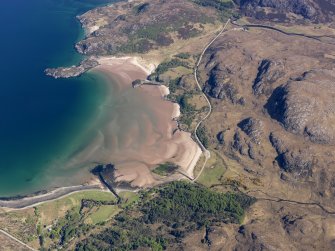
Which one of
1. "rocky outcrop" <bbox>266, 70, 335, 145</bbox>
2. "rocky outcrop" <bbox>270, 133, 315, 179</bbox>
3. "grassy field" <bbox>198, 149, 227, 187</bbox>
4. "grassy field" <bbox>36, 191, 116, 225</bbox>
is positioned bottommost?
"grassy field" <bbox>36, 191, 116, 225</bbox>

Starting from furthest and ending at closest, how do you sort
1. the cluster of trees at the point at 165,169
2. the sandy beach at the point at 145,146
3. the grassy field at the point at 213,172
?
the sandy beach at the point at 145,146 → the cluster of trees at the point at 165,169 → the grassy field at the point at 213,172

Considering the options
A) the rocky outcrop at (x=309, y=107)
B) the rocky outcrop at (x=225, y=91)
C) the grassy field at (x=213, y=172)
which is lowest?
the grassy field at (x=213, y=172)

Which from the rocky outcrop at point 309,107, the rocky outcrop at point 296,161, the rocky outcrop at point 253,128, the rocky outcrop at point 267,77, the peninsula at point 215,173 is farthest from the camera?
the rocky outcrop at point 267,77

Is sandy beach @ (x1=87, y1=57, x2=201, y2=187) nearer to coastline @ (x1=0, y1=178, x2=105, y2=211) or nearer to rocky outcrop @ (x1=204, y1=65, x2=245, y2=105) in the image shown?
coastline @ (x1=0, y1=178, x2=105, y2=211)

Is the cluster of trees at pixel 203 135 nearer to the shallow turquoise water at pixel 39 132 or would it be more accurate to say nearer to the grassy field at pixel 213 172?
the grassy field at pixel 213 172

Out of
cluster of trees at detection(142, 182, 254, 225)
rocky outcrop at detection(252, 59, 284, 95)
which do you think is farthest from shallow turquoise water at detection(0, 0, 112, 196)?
rocky outcrop at detection(252, 59, 284, 95)

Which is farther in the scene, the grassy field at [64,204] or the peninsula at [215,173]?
the grassy field at [64,204]

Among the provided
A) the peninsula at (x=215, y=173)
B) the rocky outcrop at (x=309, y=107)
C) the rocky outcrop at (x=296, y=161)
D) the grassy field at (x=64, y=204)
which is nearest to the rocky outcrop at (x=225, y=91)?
the peninsula at (x=215, y=173)

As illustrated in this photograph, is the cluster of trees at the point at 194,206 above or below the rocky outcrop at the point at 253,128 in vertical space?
below

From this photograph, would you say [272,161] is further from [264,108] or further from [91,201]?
[91,201]
